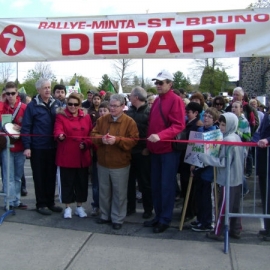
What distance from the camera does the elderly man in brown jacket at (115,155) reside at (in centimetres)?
498

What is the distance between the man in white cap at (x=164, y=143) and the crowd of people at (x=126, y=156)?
0.01 meters

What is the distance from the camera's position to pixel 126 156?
202 inches

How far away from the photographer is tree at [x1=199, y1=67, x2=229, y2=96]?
49.0 metres

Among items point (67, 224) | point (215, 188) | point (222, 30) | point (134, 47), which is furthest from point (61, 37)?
point (215, 188)

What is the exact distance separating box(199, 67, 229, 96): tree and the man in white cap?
45.5m

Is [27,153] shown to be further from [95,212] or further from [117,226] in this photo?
[117,226]

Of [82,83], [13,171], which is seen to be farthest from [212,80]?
[13,171]

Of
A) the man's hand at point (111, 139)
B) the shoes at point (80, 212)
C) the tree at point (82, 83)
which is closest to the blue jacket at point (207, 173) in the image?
the man's hand at point (111, 139)

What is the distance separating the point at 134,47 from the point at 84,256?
302cm

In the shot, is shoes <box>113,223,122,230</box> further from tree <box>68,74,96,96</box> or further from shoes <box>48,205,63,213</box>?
tree <box>68,74,96,96</box>

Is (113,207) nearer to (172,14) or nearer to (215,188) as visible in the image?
(215,188)

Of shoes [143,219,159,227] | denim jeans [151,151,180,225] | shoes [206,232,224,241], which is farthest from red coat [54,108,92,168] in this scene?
shoes [206,232,224,241]

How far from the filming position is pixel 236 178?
15.0 feet

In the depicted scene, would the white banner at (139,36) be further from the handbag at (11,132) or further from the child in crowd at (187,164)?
the handbag at (11,132)
